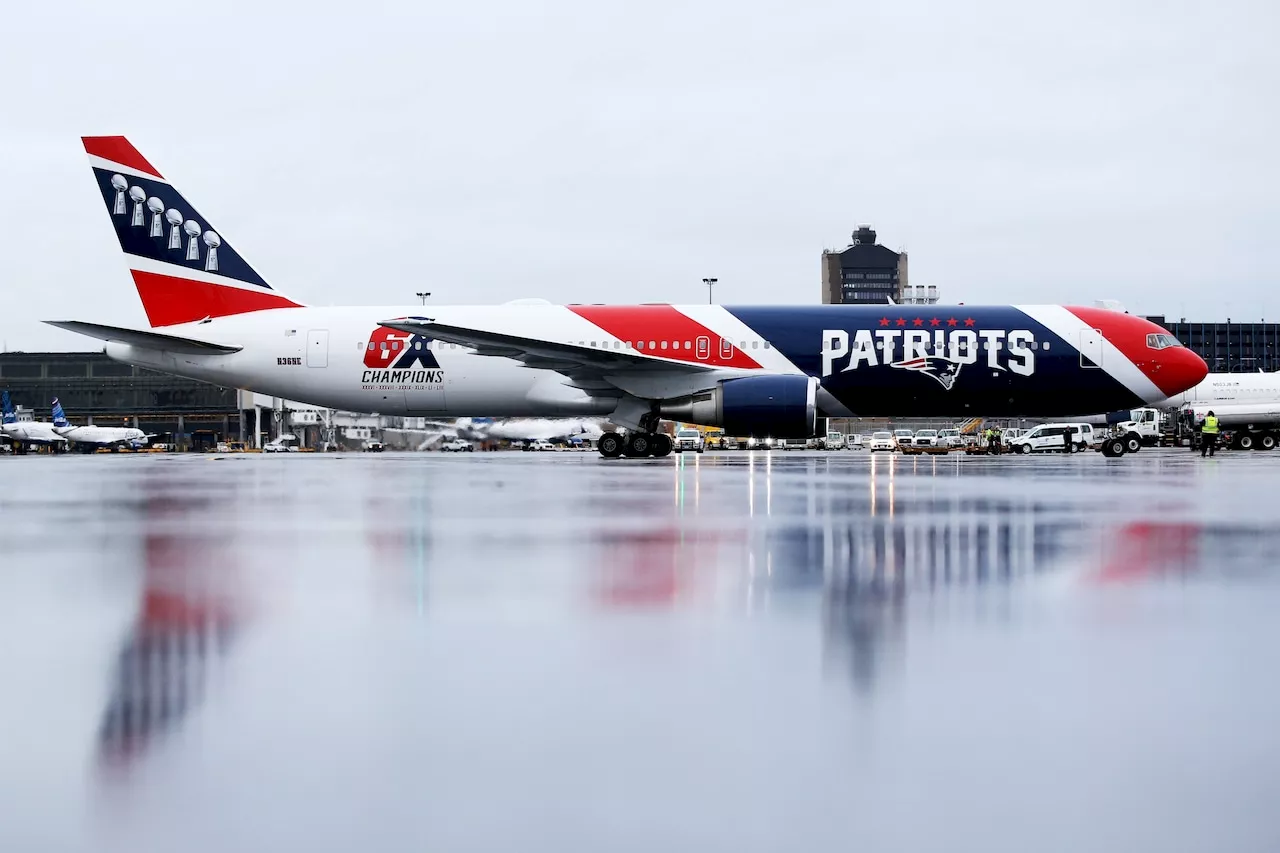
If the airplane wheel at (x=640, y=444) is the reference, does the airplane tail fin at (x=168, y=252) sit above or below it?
above

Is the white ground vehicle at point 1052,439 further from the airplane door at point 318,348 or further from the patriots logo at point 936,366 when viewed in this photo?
the airplane door at point 318,348

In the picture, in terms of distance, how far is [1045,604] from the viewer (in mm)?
5230

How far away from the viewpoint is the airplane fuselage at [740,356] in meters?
24.3

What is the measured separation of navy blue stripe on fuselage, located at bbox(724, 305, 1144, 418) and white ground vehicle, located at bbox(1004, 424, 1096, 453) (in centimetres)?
1913

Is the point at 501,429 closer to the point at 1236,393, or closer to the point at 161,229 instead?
the point at 161,229

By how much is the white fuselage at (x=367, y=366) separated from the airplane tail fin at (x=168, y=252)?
0.46 m

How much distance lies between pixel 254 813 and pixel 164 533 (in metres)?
6.66

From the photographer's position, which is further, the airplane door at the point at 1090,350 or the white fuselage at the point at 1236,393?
the white fuselage at the point at 1236,393

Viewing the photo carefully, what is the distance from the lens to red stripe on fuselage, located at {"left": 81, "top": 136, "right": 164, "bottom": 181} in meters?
26.6

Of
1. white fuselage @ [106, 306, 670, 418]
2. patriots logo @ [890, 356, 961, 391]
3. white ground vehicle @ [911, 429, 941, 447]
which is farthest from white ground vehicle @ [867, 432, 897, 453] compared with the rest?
white fuselage @ [106, 306, 670, 418]

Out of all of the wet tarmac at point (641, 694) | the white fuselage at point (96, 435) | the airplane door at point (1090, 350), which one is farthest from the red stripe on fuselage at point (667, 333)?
the white fuselage at point (96, 435)

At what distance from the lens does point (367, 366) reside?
25844 millimetres

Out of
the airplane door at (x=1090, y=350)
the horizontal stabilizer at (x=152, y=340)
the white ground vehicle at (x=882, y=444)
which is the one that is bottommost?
the white ground vehicle at (x=882, y=444)

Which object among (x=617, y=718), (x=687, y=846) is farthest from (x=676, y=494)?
(x=687, y=846)
